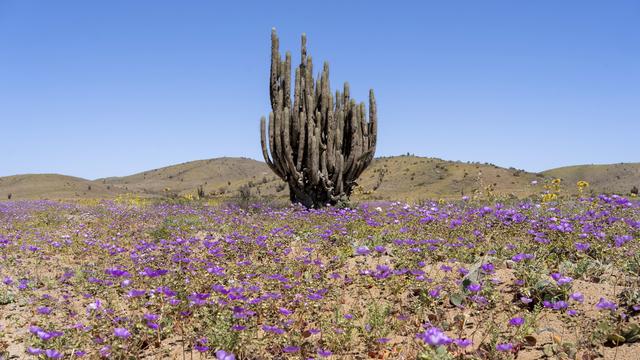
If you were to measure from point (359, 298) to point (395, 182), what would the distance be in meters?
38.2

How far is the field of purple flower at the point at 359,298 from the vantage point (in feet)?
12.6

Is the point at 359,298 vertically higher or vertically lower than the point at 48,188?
lower

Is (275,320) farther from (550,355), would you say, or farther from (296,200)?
(296,200)

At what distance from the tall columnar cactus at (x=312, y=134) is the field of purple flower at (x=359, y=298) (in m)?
7.84

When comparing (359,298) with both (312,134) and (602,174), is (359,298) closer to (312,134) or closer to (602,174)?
(312,134)

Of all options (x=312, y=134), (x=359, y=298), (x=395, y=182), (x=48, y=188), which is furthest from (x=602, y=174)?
(x=359, y=298)

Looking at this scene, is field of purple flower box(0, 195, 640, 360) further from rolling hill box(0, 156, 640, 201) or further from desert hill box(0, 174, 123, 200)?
desert hill box(0, 174, 123, 200)

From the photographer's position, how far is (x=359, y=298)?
5.25m

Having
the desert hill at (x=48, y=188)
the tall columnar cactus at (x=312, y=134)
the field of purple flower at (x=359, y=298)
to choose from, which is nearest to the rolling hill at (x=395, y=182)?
the desert hill at (x=48, y=188)

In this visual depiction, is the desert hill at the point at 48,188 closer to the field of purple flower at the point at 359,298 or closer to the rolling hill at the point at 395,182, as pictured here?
the rolling hill at the point at 395,182

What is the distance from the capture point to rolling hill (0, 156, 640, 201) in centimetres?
3475

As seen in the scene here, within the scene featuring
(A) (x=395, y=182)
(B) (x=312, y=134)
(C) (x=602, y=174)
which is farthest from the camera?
(C) (x=602, y=174)

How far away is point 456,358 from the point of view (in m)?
3.63

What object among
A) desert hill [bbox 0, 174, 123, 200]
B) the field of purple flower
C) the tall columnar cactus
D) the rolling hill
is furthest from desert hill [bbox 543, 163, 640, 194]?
the field of purple flower
